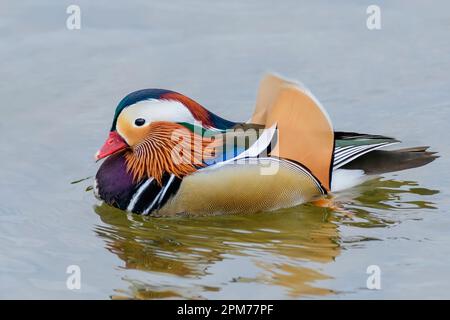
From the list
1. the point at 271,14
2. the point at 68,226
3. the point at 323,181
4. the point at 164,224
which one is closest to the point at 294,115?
the point at 323,181

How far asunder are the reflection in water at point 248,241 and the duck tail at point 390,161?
193 millimetres

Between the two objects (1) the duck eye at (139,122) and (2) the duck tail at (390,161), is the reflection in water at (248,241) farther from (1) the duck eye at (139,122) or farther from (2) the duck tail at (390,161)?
(1) the duck eye at (139,122)

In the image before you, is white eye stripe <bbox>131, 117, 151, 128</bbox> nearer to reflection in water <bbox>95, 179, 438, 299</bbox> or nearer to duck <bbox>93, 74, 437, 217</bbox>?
duck <bbox>93, 74, 437, 217</bbox>

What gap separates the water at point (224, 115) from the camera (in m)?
7.18

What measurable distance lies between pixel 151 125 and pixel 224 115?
5.53ft

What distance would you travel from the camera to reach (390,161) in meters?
8.63

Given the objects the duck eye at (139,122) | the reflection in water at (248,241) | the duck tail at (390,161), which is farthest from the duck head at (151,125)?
the duck tail at (390,161)

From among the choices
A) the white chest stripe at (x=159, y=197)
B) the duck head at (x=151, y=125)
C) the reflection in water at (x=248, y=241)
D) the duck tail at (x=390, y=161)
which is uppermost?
the duck head at (x=151, y=125)

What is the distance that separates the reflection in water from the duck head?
0.40 metres

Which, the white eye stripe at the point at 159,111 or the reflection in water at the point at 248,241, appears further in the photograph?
the white eye stripe at the point at 159,111

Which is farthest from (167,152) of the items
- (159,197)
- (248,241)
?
(248,241)

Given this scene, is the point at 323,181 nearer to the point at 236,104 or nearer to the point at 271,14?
the point at 236,104

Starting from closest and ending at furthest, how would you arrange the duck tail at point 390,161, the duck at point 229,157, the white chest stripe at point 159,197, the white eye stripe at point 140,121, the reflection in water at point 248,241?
the reflection in water at point 248,241, the duck at point 229,157, the white chest stripe at point 159,197, the white eye stripe at point 140,121, the duck tail at point 390,161
